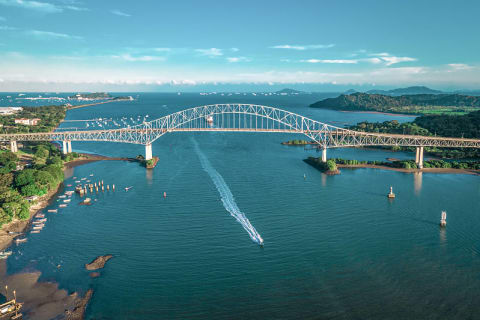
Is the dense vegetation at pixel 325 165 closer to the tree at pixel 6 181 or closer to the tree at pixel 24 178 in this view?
the tree at pixel 24 178

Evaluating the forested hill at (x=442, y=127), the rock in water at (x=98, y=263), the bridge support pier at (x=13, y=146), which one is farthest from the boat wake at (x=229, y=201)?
the forested hill at (x=442, y=127)

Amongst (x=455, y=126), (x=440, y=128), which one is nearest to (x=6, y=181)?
(x=440, y=128)

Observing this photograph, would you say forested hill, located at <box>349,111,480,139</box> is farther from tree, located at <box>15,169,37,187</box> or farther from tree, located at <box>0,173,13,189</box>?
tree, located at <box>0,173,13,189</box>

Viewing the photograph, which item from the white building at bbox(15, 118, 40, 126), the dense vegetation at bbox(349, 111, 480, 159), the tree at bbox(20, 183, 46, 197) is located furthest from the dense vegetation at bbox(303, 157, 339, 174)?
the white building at bbox(15, 118, 40, 126)

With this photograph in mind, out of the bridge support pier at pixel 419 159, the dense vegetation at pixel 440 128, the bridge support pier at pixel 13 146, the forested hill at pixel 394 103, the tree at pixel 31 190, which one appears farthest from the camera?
the forested hill at pixel 394 103

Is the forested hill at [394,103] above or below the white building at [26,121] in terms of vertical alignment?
above

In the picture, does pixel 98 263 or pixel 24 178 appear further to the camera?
pixel 24 178

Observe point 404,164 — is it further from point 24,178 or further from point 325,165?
point 24,178
